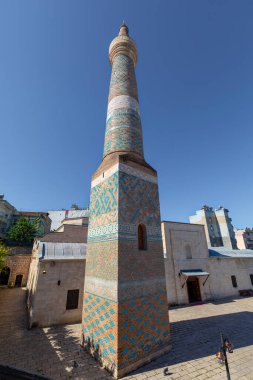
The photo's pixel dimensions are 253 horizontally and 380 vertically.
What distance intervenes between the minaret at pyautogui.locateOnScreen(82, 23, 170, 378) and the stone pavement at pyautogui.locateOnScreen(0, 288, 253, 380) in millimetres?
456

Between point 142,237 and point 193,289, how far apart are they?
974cm

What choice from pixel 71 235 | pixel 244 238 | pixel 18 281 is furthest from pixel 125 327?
pixel 244 238

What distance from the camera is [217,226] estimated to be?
99.8 feet

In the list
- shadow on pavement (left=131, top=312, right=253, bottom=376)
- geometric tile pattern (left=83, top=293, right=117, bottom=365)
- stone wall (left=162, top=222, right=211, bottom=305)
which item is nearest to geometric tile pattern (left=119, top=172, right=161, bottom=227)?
geometric tile pattern (left=83, top=293, right=117, bottom=365)

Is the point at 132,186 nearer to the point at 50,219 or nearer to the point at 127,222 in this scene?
the point at 127,222

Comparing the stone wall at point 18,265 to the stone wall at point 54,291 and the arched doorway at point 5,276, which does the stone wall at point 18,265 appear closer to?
the arched doorway at point 5,276

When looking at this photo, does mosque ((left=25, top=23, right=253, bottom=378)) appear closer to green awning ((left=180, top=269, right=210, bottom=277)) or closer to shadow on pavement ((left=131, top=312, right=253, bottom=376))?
shadow on pavement ((left=131, top=312, right=253, bottom=376))

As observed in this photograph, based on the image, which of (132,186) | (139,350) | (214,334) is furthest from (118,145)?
(214,334)

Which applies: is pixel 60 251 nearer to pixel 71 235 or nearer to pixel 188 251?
pixel 71 235

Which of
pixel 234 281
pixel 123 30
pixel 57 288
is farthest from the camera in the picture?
pixel 234 281

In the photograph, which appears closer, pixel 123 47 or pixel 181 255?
pixel 123 47

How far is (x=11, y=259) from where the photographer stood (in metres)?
18.5

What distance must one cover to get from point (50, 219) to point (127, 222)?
36072 millimetres

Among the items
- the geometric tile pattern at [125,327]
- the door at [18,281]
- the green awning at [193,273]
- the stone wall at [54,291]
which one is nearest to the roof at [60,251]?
the stone wall at [54,291]
